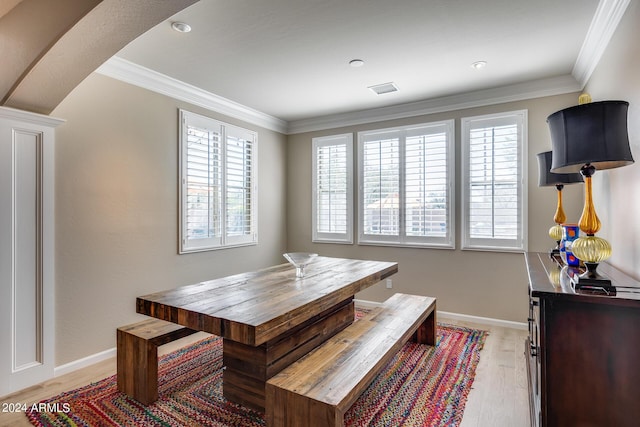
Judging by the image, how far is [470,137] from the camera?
393 centimetres

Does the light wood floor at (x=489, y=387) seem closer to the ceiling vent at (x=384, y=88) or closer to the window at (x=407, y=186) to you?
the window at (x=407, y=186)

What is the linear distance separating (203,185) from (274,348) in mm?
2362

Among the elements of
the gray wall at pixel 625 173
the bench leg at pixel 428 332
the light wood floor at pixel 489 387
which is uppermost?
the gray wall at pixel 625 173

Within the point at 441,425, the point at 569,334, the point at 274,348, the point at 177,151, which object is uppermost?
the point at 177,151

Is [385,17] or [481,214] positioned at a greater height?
[385,17]

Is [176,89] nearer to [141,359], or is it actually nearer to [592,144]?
[141,359]

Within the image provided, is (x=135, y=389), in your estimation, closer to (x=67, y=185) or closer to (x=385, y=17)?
(x=67, y=185)

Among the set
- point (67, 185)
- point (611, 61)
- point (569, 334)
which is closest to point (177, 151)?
point (67, 185)

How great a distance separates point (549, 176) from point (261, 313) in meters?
2.40

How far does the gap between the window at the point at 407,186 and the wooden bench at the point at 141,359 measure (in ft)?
9.51

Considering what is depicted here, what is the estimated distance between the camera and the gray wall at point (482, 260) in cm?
355

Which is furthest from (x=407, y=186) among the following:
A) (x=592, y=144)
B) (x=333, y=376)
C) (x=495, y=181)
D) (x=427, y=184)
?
(x=333, y=376)

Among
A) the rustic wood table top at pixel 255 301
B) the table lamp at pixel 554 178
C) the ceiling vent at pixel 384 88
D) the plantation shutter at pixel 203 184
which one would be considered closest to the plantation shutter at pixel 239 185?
the plantation shutter at pixel 203 184

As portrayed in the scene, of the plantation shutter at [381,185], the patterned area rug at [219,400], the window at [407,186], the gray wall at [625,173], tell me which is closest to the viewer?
the gray wall at [625,173]
